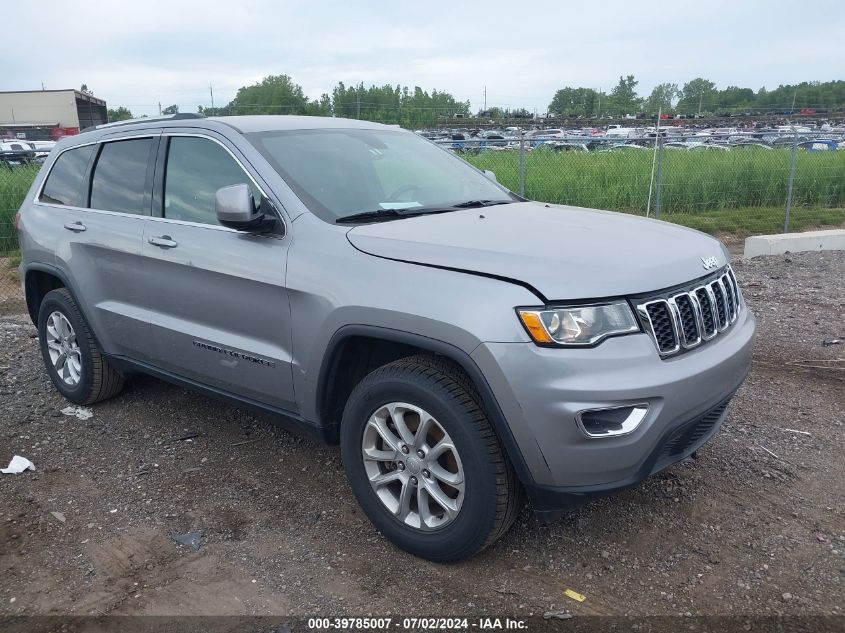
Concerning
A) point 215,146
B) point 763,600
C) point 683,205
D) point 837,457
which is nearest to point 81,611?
point 215,146

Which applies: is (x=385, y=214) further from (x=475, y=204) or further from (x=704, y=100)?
(x=704, y=100)

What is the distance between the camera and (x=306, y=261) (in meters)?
3.31

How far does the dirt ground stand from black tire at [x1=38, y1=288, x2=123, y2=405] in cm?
22

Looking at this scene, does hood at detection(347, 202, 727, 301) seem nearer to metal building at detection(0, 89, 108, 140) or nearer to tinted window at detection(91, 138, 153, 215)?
tinted window at detection(91, 138, 153, 215)

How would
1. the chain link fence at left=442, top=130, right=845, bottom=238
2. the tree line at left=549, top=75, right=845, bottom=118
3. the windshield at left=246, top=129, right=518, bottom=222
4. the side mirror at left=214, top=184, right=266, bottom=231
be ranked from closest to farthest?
1. the side mirror at left=214, top=184, right=266, bottom=231
2. the windshield at left=246, top=129, right=518, bottom=222
3. the chain link fence at left=442, top=130, right=845, bottom=238
4. the tree line at left=549, top=75, right=845, bottom=118

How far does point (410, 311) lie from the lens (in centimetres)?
292

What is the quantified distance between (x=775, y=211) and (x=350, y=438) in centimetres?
1287

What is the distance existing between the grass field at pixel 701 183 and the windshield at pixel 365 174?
7454 millimetres

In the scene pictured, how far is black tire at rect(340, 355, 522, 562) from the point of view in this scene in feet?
9.26

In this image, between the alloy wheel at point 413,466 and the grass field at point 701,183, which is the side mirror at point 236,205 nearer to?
the alloy wheel at point 413,466

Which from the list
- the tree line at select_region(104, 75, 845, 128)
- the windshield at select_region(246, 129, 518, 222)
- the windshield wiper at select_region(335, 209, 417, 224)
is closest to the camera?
the windshield wiper at select_region(335, 209, 417, 224)

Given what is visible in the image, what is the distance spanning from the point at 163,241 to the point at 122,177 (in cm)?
76

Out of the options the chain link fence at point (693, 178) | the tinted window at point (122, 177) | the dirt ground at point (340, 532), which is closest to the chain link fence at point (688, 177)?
the chain link fence at point (693, 178)

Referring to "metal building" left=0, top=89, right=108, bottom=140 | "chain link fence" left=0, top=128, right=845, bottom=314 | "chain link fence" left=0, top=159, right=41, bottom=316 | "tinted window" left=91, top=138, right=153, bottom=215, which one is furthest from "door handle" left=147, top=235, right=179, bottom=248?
"metal building" left=0, top=89, right=108, bottom=140
